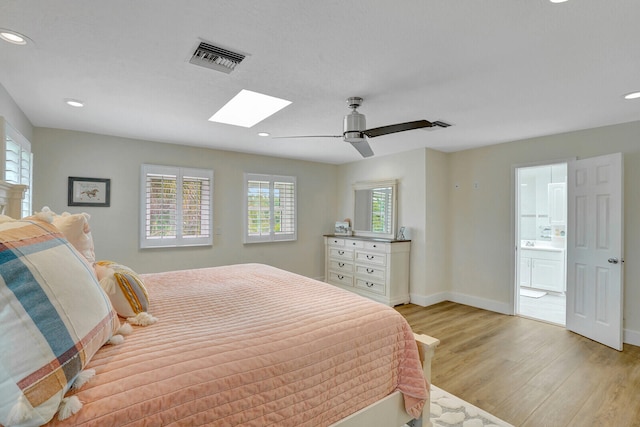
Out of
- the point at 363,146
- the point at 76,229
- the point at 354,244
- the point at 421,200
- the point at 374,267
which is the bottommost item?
the point at 374,267

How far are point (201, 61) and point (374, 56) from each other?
115 cm

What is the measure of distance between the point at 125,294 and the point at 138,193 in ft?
10.3

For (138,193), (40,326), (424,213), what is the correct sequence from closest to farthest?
(40,326) < (138,193) < (424,213)

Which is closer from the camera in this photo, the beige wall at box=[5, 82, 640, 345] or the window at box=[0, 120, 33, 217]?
the window at box=[0, 120, 33, 217]

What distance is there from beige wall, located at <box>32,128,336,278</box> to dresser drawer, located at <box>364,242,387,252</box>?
51.1 inches

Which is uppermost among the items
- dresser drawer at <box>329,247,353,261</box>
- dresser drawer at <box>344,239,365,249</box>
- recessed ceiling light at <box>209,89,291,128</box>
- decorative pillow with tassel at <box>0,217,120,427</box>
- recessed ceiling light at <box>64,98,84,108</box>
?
recessed ceiling light at <box>209,89,291,128</box>

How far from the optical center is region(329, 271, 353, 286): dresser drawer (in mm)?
5309

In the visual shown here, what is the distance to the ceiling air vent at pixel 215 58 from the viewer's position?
191 centimetres

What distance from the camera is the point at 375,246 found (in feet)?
15.8

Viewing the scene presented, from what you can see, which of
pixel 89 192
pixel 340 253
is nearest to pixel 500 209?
pixel 340 253

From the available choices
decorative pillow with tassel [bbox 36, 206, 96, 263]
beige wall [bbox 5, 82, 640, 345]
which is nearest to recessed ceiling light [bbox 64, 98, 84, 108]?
beige wall [bbox 5, 82, 640, 345]

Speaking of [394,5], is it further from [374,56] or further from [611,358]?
[611,358]

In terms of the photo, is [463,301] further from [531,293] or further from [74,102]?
[74,102]

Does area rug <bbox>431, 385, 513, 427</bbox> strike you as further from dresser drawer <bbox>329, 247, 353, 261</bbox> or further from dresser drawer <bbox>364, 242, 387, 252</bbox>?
dresser drawer <bbox>329, 247, 353, 261</bbox>
